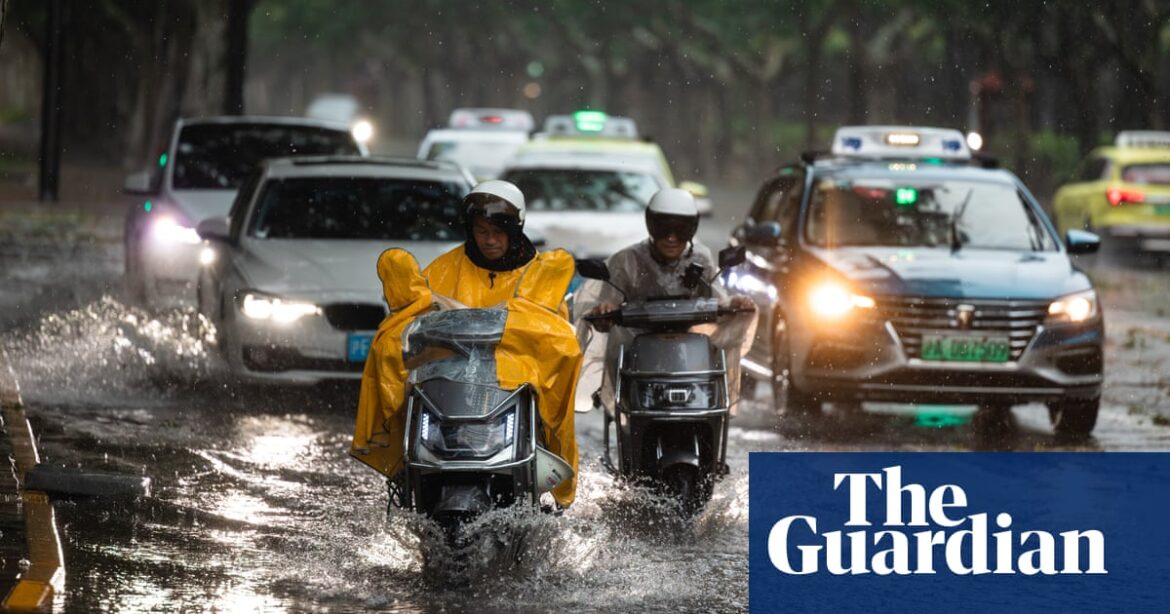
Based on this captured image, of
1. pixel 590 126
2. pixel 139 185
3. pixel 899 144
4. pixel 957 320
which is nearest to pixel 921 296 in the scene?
pixel 957 320

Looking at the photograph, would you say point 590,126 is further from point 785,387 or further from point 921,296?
point 921,296

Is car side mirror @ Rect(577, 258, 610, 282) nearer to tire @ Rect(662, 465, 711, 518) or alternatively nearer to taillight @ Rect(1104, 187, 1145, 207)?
tire @ Rect(662, 465, 711, 518)

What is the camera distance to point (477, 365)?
283 inches

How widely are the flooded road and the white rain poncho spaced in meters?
0.64

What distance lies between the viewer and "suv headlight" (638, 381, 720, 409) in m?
8.55

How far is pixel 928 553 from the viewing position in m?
6.80

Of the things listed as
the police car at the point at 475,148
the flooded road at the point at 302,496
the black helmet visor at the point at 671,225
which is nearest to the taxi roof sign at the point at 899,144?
the flooded road at the point at 302,496

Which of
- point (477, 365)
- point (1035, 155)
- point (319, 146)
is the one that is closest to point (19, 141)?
point (1035, 155)

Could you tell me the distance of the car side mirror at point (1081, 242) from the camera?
12586mm

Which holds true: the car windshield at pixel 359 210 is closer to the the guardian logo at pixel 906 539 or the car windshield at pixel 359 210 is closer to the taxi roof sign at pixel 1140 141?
the the guardian logo at pixel 906 539

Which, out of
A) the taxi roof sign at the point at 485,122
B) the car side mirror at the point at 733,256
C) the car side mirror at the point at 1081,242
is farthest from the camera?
the taxi roof sign at the point at 485,122

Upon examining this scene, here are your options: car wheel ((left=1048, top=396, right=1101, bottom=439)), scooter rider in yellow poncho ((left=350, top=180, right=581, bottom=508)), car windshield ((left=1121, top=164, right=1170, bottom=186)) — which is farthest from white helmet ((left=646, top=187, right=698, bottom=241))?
car windshield ((left=1121, top=164, right=1170, bottom=186))

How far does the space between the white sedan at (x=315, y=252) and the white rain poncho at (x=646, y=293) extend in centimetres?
310

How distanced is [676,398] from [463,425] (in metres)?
1.61
